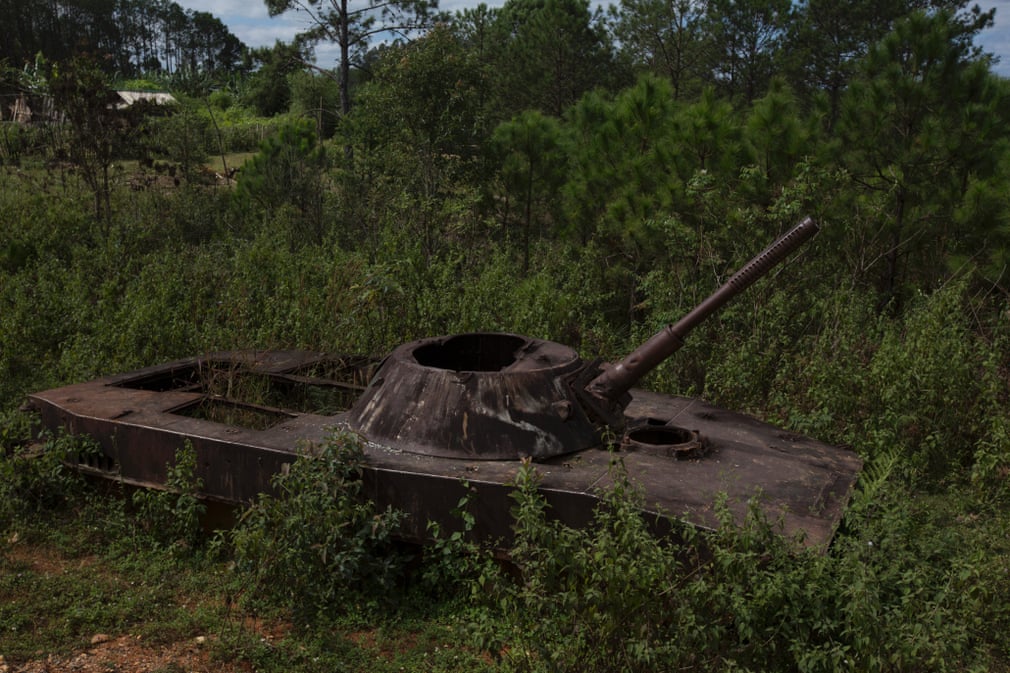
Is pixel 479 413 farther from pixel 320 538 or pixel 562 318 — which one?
pixel 562 318

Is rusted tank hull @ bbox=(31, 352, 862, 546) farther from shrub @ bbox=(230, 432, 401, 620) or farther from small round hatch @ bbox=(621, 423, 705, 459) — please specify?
shrub @ bbox=(230, 432, 401, 620)

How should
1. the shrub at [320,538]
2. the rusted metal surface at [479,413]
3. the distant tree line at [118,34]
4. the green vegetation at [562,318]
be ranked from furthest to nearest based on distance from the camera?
the distant tree line at [118,34], the rusted metal surface at [479,413], the shrub at [320,538], the green vegetation at [562,318]

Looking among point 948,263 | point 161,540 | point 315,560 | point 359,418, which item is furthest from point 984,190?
point 161,540

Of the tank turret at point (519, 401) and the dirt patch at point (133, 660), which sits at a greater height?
the tank turret at point (519, 401)

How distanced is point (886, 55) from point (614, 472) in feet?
22.3

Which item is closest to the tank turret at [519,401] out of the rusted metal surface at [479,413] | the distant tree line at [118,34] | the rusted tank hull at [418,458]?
the rusted metal surface at [479,413]

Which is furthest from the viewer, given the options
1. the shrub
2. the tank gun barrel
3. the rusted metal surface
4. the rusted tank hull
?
the tank gun barrel

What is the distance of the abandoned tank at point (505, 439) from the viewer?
4.51m

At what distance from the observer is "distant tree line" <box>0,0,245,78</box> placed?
31672mm

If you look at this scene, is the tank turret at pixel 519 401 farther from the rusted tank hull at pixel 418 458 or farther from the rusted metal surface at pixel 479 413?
the rusted tank hull at pixel 418 458

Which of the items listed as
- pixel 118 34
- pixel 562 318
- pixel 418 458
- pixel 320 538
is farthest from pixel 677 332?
pixel 118 34

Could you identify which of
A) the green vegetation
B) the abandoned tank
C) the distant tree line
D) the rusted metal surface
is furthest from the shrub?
the distant tree line

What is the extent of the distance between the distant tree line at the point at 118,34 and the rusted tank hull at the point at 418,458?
62.4ft

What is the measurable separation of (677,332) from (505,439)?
1.18 meters
